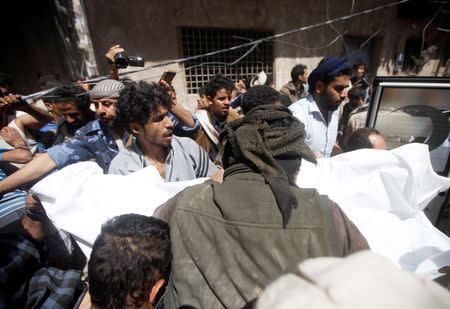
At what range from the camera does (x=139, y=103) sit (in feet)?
5.42

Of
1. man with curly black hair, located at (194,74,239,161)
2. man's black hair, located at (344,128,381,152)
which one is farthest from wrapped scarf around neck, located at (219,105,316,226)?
man with curly black hair, located at (194,74,239,161)

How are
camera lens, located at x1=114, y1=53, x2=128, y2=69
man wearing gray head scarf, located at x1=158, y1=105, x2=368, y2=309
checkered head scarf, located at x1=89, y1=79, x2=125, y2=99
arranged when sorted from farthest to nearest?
1. camera lens, located at x1=114, y1=53, x2=128, y2=69
2. checkered head scarf, located at x1=89, y1=79, x2=125, y2=99
3. man wearing gray head scarf, located at x1=158, y1=105, x2=368, y2=309

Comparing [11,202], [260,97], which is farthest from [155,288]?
[260,97]

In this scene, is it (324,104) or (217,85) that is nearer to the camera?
(324,104)

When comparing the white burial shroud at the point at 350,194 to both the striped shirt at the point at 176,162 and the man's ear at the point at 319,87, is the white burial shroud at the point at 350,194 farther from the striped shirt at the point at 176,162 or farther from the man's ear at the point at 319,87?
the man's ear at the point at 319,87

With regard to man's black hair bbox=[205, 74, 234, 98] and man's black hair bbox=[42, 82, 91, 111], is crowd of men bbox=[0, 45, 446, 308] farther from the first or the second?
man's black hair bbox=[205, 74, 234, 98]

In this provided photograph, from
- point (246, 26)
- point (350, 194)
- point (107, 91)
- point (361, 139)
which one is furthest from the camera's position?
point (246, 26)

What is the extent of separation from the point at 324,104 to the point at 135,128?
1782mm

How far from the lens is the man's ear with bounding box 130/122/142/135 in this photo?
171 centimetres

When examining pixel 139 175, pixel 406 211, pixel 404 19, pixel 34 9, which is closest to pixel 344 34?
pixel 404 19

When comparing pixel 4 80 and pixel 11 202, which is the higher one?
pixel 4 80

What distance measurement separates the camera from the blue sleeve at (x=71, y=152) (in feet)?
5.53

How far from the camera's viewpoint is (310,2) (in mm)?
5668

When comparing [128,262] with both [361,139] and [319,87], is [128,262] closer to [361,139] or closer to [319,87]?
[361,139]
